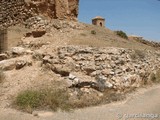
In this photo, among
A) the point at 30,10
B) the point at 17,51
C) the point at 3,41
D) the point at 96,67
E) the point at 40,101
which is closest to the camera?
the point at 40,101

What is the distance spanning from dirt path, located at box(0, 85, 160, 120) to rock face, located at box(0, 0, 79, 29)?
6049 mm

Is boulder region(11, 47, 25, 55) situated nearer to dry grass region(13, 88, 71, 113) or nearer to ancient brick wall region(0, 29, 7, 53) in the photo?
ancient brick wall region(0, 29, 7, 53)

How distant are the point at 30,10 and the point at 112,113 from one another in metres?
7.02

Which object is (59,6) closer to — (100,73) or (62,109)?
(100,73)

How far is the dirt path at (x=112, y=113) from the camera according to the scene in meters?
6.91

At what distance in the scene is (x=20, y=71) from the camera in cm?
955

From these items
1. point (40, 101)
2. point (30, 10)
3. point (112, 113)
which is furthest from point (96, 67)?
point (30, 10)

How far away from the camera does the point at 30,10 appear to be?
12.3 meters

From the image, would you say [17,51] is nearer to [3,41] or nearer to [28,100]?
[3,41]

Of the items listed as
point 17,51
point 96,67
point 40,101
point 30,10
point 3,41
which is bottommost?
point 40,101

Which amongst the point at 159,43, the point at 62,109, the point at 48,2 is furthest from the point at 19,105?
the point at 159,43

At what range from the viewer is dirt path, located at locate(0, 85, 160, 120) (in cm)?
691

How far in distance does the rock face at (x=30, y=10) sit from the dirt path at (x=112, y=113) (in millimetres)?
6049

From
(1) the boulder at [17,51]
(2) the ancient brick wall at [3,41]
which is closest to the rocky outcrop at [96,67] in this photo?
(1) the boulder at [17,51]
